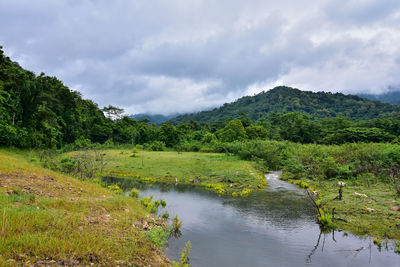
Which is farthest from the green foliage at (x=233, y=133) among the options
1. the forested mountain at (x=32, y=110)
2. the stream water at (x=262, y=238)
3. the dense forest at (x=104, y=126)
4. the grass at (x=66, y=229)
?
the grass at (x=66, y=229)

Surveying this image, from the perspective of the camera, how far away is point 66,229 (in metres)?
7.52

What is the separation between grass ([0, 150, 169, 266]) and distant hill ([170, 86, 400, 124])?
105286 mm

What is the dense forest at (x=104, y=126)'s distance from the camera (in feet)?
125

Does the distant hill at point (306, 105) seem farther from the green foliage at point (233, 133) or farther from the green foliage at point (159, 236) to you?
the green foliage at point (159, 236)

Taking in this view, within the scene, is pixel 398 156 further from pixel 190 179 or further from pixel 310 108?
pixel 310 108

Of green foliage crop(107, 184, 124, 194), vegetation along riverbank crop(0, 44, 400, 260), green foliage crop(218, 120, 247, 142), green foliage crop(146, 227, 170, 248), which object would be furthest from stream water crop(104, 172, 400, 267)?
green foliage crop(218, 120, 247, 142)

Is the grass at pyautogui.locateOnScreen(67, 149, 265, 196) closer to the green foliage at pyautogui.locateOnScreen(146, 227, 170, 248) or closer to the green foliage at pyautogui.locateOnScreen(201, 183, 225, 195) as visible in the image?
the green foliage at pyautogui.locateOnScreen(201, 183, 225, 195)

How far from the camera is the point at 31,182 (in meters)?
13.0

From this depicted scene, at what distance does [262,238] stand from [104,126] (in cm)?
7136

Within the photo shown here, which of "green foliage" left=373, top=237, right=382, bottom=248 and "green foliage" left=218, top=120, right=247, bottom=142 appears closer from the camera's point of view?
"green foliage" left=373, top=237, right=382, bottom=248

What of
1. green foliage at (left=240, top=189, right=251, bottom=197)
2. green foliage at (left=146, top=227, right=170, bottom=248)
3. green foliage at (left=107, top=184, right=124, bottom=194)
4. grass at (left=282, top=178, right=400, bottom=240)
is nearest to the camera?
green foliage at (left=146, top=227, right=170, bottom=248)

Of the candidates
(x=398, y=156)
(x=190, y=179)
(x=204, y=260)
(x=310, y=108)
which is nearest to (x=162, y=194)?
(x=190, y=179)

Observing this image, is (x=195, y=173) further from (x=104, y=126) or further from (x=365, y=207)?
(x=104, y=126)

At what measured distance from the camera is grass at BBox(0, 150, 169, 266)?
594 centimetres
